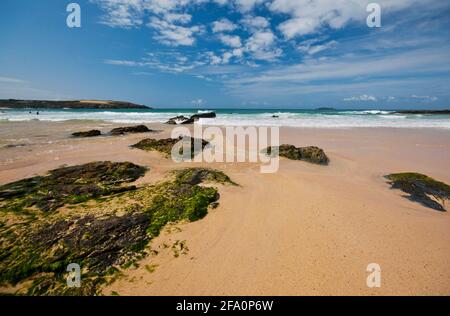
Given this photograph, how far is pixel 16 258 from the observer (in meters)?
3.11

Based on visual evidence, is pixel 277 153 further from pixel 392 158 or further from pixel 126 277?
pixel 126 277

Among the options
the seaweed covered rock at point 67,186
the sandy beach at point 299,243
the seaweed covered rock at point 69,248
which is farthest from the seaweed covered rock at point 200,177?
the seaweed covered rock at point 69,248

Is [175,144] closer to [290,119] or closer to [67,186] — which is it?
[67,186]

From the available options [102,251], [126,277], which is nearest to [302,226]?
[126,277]

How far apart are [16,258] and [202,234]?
2.60m

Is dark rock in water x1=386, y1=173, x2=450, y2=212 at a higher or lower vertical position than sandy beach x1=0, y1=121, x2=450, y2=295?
higher

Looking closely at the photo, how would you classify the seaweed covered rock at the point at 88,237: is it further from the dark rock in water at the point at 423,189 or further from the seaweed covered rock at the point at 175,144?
the dark rock in water at the point at 423,189

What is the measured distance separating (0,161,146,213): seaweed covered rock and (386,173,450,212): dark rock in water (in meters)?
6.93

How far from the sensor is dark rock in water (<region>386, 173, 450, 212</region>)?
5.25 m
